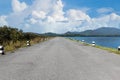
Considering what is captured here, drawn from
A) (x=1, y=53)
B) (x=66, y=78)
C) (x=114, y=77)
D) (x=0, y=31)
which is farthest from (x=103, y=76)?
(x=0, y=31)

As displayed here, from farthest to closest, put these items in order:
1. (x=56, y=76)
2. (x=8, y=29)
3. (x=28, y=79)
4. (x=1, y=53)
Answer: (x=8, y=29) → (x=1, y=53) → (x=56, y=76) → (x=28, y=79)

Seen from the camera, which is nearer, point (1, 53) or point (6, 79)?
point (6, 79)

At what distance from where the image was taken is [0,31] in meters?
45.3

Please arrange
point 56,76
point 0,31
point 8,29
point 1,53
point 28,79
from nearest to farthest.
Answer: point 28,79
point 56,76
point 1,53
point 0,31
point 8,29

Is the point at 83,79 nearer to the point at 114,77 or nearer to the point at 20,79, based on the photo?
the point at 114,77

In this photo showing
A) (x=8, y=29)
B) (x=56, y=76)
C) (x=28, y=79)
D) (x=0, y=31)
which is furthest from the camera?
(x=8, y=29)

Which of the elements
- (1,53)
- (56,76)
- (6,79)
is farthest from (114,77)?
(1,53)

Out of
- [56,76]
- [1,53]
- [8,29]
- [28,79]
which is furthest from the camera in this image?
[8,29]

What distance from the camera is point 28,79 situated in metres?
9.80

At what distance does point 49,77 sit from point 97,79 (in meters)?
1.67

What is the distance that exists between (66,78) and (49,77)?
0.62m

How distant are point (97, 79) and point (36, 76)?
7.23ft

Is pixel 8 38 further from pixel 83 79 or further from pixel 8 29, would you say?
pixel 83 79

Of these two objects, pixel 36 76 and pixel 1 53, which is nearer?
pixel 36 76
